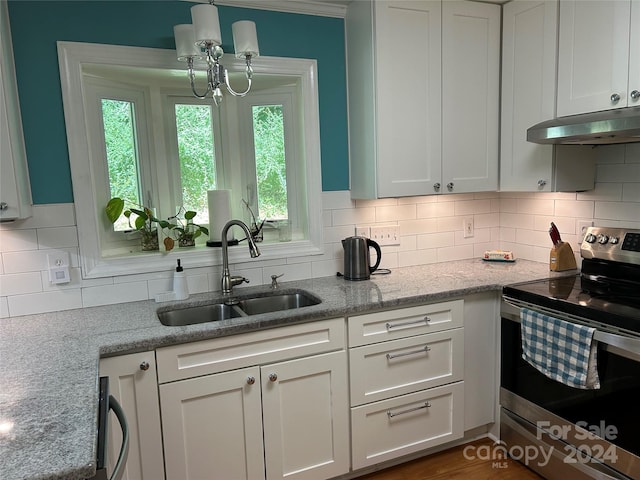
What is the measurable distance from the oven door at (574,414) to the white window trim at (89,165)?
1.18 metres

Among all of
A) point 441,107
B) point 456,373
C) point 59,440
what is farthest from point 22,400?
point 441,107

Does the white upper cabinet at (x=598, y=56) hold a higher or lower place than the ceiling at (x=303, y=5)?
lower

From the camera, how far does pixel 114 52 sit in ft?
6.81

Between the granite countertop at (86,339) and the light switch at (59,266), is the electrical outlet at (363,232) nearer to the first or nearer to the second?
the granite countertop at (86,339)

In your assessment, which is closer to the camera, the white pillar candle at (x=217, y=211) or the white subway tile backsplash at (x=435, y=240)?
the white pillar candle at (x=217, y=211)

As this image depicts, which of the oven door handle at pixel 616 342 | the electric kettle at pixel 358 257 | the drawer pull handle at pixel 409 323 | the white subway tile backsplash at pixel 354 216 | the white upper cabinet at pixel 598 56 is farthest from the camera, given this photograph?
the white subway tile backsplash at pixel 354 216

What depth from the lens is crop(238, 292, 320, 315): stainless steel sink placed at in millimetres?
2302

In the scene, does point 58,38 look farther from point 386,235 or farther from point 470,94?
point 470,94

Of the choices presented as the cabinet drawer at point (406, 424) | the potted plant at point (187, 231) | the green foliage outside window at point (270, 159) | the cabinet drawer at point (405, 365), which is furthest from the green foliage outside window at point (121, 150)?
the cabinet drawer at point (406, 424)

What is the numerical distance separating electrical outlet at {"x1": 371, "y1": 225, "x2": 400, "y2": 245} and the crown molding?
1.19 meters

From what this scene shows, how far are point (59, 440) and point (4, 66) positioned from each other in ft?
4.87

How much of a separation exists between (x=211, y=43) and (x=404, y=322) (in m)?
1.48

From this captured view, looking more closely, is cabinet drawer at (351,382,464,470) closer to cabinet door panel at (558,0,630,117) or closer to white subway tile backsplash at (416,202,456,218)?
white subway tile backsplash at (416,202,456,218)

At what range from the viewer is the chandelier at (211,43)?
1.81m
